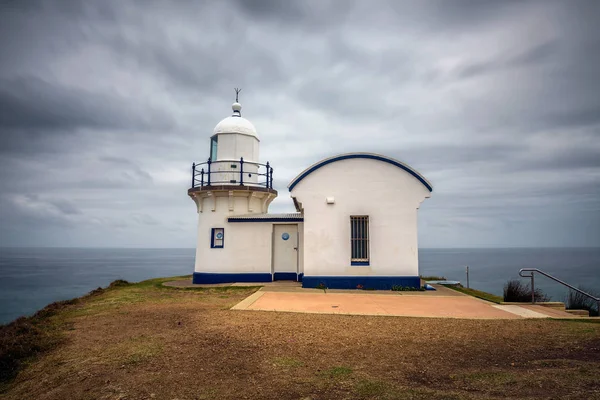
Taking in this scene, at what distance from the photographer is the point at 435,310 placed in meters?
9.82

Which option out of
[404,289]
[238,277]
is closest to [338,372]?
[404,289]

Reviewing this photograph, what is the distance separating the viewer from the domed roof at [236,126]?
17.2 meters

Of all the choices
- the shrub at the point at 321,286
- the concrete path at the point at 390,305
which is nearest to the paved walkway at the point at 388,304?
the concrete path at the point at 390,305

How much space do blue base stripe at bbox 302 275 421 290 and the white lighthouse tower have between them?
2.75 m

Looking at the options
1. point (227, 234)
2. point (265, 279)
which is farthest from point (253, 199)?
point (265, 279)

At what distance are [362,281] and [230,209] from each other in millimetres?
6565

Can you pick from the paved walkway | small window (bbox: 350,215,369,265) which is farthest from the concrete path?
small window (bbox: 350,215,369,265)

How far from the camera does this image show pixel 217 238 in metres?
16.2

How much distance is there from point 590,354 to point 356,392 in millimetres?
4158

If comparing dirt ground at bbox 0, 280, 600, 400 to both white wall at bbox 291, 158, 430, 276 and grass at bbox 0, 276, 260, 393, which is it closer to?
grass at bbox 0, 276, 260, 393

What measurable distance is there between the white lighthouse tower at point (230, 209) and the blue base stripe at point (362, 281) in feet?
9.02

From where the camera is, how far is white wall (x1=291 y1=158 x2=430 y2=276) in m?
13.8

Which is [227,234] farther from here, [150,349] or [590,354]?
[590,354]

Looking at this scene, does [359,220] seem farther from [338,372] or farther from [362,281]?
[338,372]
